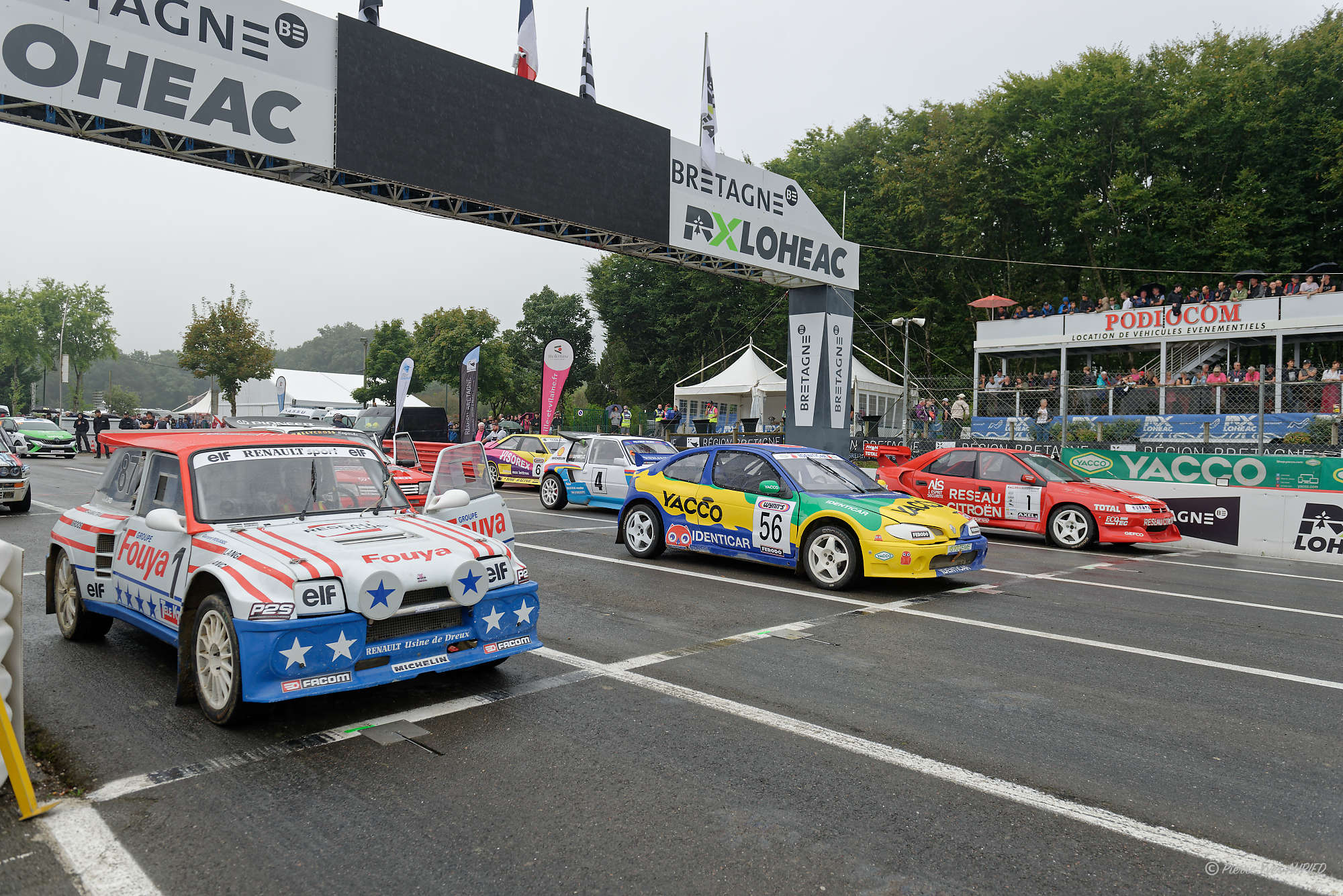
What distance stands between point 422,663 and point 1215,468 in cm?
1428

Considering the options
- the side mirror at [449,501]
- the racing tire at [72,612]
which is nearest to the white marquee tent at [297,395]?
the racing tire at [72,612]

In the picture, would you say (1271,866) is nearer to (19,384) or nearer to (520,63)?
(520,63)

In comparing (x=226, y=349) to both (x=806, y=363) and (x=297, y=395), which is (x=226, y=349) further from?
(x=806, y=363)

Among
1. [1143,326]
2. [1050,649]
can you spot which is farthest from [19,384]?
[1050,649]

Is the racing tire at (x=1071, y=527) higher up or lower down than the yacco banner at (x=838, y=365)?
lower down

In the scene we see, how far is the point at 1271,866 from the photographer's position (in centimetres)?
320

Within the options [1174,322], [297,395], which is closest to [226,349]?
[297,395]

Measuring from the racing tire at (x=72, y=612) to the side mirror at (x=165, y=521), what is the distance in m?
1.45

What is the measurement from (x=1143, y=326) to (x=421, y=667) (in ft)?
93.3

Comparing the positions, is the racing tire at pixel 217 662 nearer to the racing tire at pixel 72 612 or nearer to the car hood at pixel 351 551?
the car hood at pixel 351 551

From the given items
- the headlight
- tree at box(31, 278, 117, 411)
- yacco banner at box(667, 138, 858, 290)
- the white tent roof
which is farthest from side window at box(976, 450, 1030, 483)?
tree at box(31, 278, 117, 411)

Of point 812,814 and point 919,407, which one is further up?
point 919,407

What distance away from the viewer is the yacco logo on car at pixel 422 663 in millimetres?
4562

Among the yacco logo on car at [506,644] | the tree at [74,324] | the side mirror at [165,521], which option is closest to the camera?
the side mirror at [165,521]
